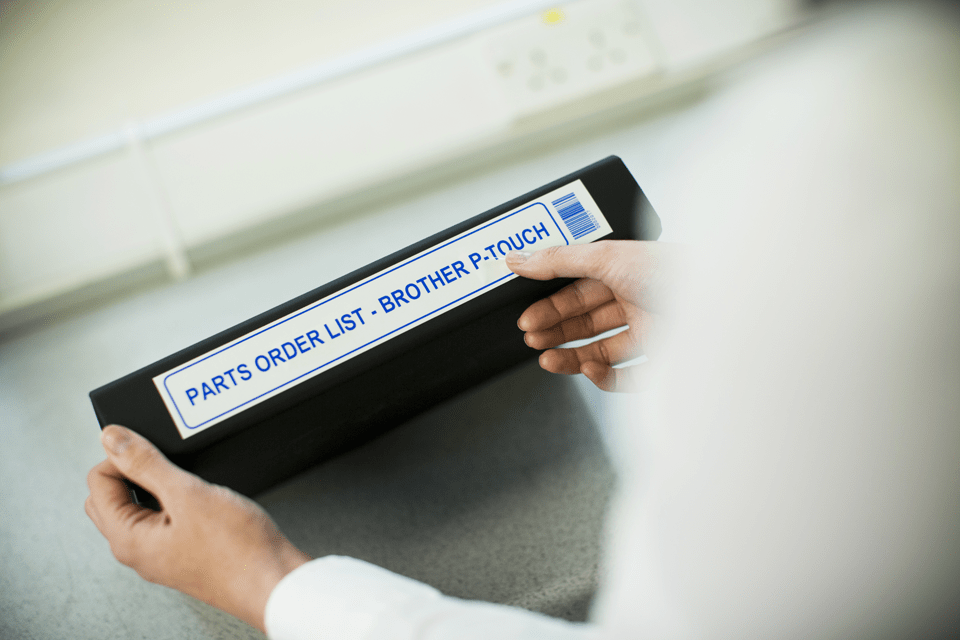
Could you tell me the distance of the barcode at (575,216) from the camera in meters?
0.40

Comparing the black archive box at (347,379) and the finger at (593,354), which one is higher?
the black archive box at (347,379)

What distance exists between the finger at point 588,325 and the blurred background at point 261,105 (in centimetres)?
21

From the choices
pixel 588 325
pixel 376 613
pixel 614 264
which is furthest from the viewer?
pixel 588 325

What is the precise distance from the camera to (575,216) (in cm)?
40

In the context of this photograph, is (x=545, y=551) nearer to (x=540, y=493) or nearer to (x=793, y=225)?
(x=540, y=493)

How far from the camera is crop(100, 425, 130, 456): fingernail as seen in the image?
1.08 feet

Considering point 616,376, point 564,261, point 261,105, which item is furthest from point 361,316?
point 261,105

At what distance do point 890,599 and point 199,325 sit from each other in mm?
624

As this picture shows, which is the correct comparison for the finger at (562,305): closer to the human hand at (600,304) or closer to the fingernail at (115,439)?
the human hand at (600,304)

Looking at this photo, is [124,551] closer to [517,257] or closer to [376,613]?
[376,613]

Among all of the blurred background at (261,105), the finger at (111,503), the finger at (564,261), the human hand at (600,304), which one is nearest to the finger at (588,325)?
the human hand at (600,304)

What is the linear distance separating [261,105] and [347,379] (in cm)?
40

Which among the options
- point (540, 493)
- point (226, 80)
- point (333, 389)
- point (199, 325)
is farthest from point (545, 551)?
point (226, 80)

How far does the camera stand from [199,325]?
0.57m
